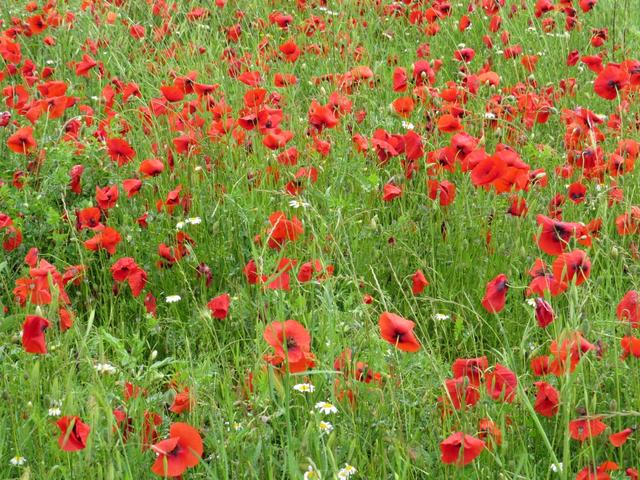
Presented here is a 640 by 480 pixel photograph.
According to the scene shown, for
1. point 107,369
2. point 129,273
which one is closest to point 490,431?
point 107,369

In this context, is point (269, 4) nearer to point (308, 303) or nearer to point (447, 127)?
point (447, 127)

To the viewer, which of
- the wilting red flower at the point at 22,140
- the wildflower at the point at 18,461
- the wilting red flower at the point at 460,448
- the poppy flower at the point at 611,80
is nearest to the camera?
the wilting red flower at the point at 460,448

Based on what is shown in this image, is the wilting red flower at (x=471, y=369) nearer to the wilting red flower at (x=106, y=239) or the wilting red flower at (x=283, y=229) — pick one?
the wilting red flower at (x=283, y=229)

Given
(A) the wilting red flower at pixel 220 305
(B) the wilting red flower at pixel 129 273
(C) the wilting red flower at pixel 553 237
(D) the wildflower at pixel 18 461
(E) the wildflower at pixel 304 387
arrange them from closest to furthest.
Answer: (D) the wildflower at pixel 18 461, (E) the wildflower at pixel 304 387, (C) the wilting red flower at pixel 553 237, (A) the wilting red flower at pixel 220 305, (B) the wilting red flower at pixel 129 273

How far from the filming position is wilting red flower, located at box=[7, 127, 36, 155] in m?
3.01

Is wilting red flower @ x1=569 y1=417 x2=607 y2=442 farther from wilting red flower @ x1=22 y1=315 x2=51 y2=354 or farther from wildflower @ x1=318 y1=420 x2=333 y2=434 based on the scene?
wilting red flower @ x1=22 y1=315 x2=51 y2=354

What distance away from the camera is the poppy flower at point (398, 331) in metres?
1.85

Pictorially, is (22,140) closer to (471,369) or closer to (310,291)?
(310,291)

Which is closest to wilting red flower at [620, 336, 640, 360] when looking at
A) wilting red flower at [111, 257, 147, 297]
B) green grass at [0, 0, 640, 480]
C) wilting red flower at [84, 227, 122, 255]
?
green grass at [0, 0, 640, 480]

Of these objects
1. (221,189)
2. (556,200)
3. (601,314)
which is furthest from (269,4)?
(601,314)

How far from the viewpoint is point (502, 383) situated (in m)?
1.92

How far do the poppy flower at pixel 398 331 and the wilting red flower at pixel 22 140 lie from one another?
1579 mm

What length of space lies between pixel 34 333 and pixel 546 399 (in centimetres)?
99

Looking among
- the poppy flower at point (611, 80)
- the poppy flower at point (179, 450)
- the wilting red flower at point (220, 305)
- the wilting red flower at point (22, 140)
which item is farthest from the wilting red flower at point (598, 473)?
the wilting red flower at point (22, 140)
